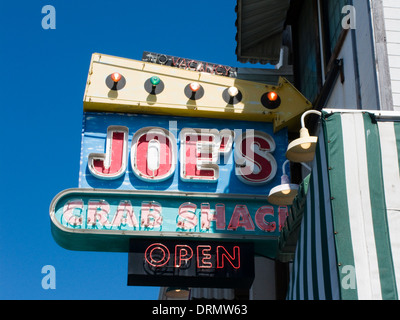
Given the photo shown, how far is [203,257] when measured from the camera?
13711 mm

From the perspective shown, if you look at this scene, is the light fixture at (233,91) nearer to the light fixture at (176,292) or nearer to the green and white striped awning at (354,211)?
the light fixture at (176,292)

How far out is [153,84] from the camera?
1538 cm

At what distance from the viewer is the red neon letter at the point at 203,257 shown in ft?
44.4

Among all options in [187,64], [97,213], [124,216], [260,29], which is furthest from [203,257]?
[260,29]

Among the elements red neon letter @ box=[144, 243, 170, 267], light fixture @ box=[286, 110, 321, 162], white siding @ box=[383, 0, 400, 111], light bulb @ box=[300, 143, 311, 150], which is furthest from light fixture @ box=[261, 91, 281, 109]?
light bulb @ box=[300, 143, 311, 150]

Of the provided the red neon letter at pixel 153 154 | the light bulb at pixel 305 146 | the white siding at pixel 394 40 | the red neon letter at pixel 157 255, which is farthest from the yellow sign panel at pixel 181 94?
the light bulb at pixel 305 146

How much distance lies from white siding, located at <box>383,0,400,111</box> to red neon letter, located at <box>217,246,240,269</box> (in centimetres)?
430

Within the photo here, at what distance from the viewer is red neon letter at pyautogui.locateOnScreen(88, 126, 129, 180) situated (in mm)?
14477

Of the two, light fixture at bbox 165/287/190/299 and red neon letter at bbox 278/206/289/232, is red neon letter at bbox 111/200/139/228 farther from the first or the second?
light fixture at bbox 165/287/190/299

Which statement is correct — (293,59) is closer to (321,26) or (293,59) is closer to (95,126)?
(321,26)

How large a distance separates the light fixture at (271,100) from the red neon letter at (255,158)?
615mm

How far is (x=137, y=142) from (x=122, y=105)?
0.79m
